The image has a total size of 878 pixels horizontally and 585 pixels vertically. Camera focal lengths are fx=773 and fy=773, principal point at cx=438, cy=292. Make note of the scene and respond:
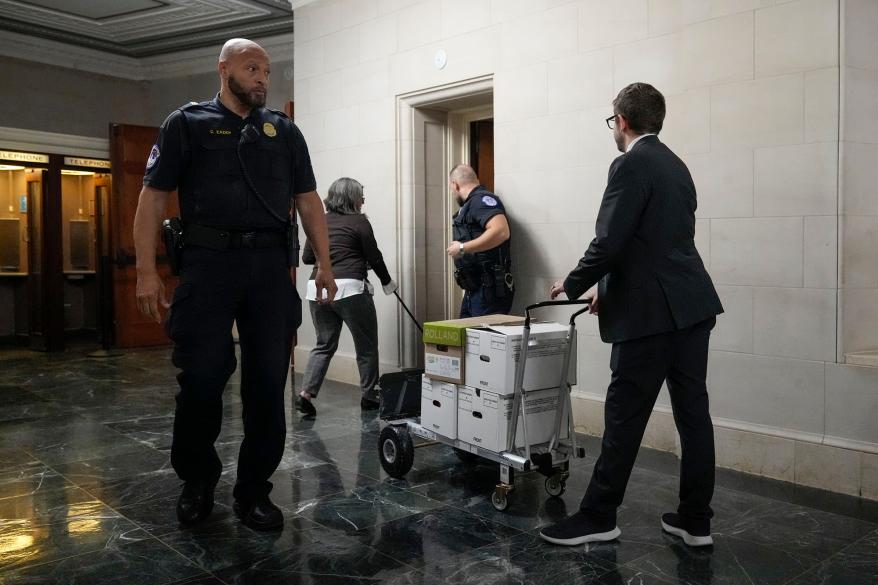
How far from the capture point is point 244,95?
9.36 feet

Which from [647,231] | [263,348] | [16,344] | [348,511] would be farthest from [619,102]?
[16,344]

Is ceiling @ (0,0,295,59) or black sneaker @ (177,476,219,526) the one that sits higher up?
ceiling @ (0,0,295,59)

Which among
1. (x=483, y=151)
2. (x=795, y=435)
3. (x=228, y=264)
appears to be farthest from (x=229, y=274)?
(x=483, y=151)

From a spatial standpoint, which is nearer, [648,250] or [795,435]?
[648,250]

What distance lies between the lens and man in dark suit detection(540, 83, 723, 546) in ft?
8.61

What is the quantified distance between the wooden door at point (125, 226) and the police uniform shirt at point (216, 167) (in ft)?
19.5

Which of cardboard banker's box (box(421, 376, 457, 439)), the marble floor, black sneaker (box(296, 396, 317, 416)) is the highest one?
cardboard banker's box (box(421, 376, 457, 439))

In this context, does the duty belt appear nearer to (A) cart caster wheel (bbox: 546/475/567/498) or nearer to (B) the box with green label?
(B) the box with green label

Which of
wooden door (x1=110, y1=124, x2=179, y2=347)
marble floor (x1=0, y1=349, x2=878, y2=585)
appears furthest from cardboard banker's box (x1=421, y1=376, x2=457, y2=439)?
wooden door (x1=110, y1=124, x2=179, y2=347)

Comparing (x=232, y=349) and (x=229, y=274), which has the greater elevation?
(x=229, y=274)

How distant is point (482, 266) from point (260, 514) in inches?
85.1

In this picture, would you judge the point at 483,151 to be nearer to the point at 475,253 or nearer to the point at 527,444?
the point at 475,253

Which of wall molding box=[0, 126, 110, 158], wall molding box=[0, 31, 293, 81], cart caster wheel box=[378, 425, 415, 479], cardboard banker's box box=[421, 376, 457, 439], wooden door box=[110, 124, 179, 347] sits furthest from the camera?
wooden door box=[110, 124, 179, 347]

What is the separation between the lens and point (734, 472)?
3713 mm
